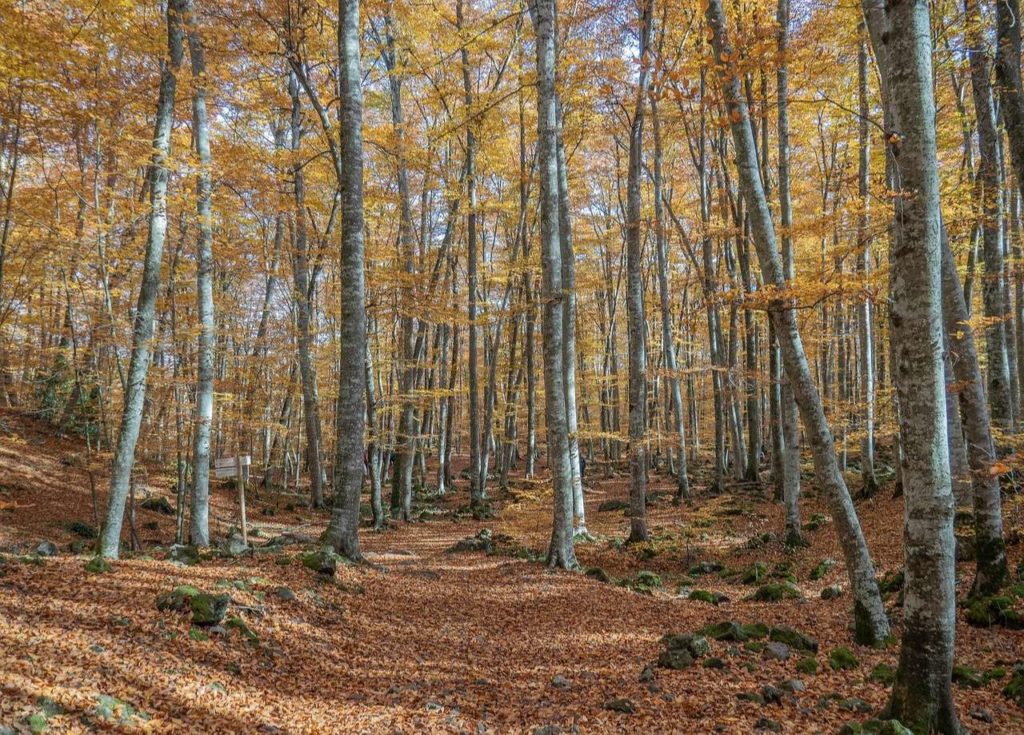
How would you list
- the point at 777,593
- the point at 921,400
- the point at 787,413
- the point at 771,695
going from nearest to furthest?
the point at 921,400 → the point at 771,695 → the point at 777,593 → the point at 787,413

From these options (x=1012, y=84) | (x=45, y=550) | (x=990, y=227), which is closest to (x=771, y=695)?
(x=1012, y=84)

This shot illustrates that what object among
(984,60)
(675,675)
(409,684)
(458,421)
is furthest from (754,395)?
(458,421)

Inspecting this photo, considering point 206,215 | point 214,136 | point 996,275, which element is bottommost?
point 996,275

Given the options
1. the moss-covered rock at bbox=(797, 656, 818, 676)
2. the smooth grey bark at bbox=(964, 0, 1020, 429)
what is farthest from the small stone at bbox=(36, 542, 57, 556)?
the smooth grey bark at bbox=(964, 0, 1020, 429)

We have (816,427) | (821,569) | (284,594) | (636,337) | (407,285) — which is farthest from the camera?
(407,285)

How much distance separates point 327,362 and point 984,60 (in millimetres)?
23753

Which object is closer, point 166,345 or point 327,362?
point 166,345

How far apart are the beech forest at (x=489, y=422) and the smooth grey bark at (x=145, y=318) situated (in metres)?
0.05

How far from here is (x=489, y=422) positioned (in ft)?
64.7

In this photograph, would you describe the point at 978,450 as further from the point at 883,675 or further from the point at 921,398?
the point at 921,398

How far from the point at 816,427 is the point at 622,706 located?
307 centimetres

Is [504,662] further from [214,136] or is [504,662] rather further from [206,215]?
[214,136]

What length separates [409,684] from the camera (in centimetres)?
488

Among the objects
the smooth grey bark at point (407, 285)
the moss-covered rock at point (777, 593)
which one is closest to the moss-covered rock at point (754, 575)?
the moss-covered rock at point (777, 593)
